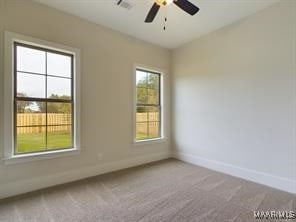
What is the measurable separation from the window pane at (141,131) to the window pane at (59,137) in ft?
5.08

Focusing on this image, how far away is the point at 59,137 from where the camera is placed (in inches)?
127

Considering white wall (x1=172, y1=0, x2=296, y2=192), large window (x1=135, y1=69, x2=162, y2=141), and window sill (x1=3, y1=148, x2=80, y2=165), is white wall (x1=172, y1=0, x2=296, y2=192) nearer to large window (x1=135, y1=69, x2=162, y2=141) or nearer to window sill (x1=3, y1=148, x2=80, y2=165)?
large window (x1=135, y1=69, x2=162, y2=141)

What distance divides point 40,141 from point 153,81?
9.32 ft

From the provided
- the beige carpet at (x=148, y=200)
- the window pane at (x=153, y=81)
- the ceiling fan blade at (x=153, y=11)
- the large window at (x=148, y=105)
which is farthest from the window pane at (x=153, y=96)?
the ceiling fan blade at (x=153, y=11)

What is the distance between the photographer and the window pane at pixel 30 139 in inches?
111

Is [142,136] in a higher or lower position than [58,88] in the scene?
lower

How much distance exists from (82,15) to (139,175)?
315 centimetres

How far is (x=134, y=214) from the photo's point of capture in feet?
7.46

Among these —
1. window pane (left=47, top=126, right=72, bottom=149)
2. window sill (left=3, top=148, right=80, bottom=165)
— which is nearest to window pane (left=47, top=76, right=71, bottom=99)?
window pane (left=47, top=126, right=72, bottom=149)

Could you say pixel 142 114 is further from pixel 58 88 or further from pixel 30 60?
pixel 30 60

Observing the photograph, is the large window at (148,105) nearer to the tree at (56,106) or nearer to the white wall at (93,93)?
the white wall at (93,93)

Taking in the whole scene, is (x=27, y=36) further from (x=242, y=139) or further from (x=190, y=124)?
(x=242, y=139)

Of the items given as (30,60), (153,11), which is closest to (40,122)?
(30,60)

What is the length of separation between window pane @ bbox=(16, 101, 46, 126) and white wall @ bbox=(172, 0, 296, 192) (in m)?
3.13
